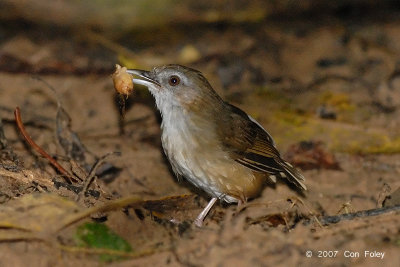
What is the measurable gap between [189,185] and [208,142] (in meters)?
0.98

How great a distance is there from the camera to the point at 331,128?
6.40 meters

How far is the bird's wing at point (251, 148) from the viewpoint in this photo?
203 inches

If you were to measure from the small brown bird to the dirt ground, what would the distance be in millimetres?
274

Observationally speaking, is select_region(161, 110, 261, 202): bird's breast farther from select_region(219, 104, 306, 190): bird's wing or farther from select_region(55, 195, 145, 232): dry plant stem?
select_region(55, 195, 145, 232): dry plant stem

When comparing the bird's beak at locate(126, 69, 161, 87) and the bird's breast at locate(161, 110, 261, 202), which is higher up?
the bird's beak at locate(126, 69, 161, 87)

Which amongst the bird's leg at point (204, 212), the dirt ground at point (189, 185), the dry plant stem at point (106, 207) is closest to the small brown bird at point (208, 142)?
the bird's leg at point (204, 212)

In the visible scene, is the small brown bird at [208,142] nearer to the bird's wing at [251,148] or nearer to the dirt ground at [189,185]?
the bird's wing at [251,148]

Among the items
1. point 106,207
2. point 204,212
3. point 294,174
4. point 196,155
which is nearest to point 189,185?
point 204,212

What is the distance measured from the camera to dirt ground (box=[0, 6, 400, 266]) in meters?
3.56

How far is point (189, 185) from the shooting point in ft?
19.3

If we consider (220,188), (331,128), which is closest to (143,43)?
(331,128)

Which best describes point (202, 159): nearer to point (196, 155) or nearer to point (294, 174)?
point (196, 155)

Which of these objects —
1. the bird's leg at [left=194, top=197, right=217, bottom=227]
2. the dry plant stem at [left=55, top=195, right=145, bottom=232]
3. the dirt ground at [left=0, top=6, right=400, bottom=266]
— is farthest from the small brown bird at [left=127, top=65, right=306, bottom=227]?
the dry plant stem at [left=55, top=195, right=145, bottom=232]

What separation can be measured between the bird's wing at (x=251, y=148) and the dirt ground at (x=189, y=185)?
352mm
